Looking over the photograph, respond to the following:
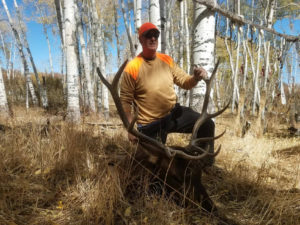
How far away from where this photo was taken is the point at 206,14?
3018 millimetres

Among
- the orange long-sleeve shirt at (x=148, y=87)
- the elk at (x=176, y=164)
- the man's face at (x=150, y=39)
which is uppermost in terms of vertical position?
the man's face at (x=150, y=39)

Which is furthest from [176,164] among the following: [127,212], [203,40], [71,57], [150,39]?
[71,57]

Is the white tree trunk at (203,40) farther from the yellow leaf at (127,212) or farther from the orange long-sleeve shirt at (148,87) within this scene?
the yellow leaf at (127,212)

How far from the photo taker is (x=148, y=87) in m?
2.25

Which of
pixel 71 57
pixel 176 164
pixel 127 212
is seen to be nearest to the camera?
pixel 127 212

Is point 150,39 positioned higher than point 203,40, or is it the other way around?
point 203,40

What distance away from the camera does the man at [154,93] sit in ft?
7.33

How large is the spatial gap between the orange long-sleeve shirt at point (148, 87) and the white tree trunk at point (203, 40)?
2.91 ft

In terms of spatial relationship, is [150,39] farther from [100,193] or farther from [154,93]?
[100,193]

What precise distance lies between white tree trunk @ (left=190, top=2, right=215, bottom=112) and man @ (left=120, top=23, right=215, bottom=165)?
0.87m

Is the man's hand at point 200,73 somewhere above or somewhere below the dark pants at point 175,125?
above

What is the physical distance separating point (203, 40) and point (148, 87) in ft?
5.08

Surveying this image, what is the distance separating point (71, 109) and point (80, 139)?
7.64 feet

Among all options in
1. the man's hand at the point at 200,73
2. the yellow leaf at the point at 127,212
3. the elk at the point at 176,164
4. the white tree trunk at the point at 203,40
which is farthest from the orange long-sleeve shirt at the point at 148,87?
the yellow leaf at the point at 127,212
